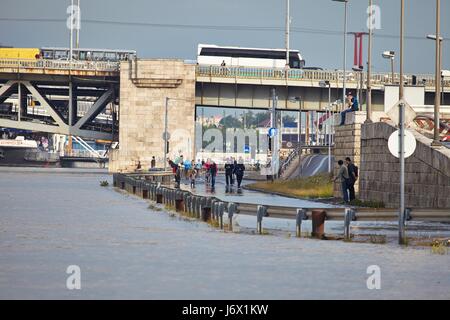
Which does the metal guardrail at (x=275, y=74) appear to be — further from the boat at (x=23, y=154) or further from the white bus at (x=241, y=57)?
the boat at (x=23, y=154)

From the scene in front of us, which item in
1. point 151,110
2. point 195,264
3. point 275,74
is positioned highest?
point 275,74

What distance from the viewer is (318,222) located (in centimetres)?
2798

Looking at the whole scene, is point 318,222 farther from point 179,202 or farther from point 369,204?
point 369,204

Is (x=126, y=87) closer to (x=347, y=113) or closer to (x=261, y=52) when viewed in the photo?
(x=261, y=52)

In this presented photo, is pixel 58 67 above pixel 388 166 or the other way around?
above

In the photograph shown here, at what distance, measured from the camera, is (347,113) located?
174 feet

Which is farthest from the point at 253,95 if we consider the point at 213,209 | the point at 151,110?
the point at 213,209

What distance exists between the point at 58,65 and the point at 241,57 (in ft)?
67.3

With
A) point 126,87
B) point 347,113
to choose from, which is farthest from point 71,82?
point 347,113

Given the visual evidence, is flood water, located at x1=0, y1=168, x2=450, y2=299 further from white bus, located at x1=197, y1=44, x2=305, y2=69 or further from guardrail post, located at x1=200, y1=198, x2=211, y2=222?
white bus, located at x1=197, y1=44, x2=305, y2=69

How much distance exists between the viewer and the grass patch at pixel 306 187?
188ft

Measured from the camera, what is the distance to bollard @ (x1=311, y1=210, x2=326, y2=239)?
2783 centimetres

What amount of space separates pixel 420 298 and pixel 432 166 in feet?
71.4

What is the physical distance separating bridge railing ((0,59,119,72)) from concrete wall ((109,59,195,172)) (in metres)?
3.37
